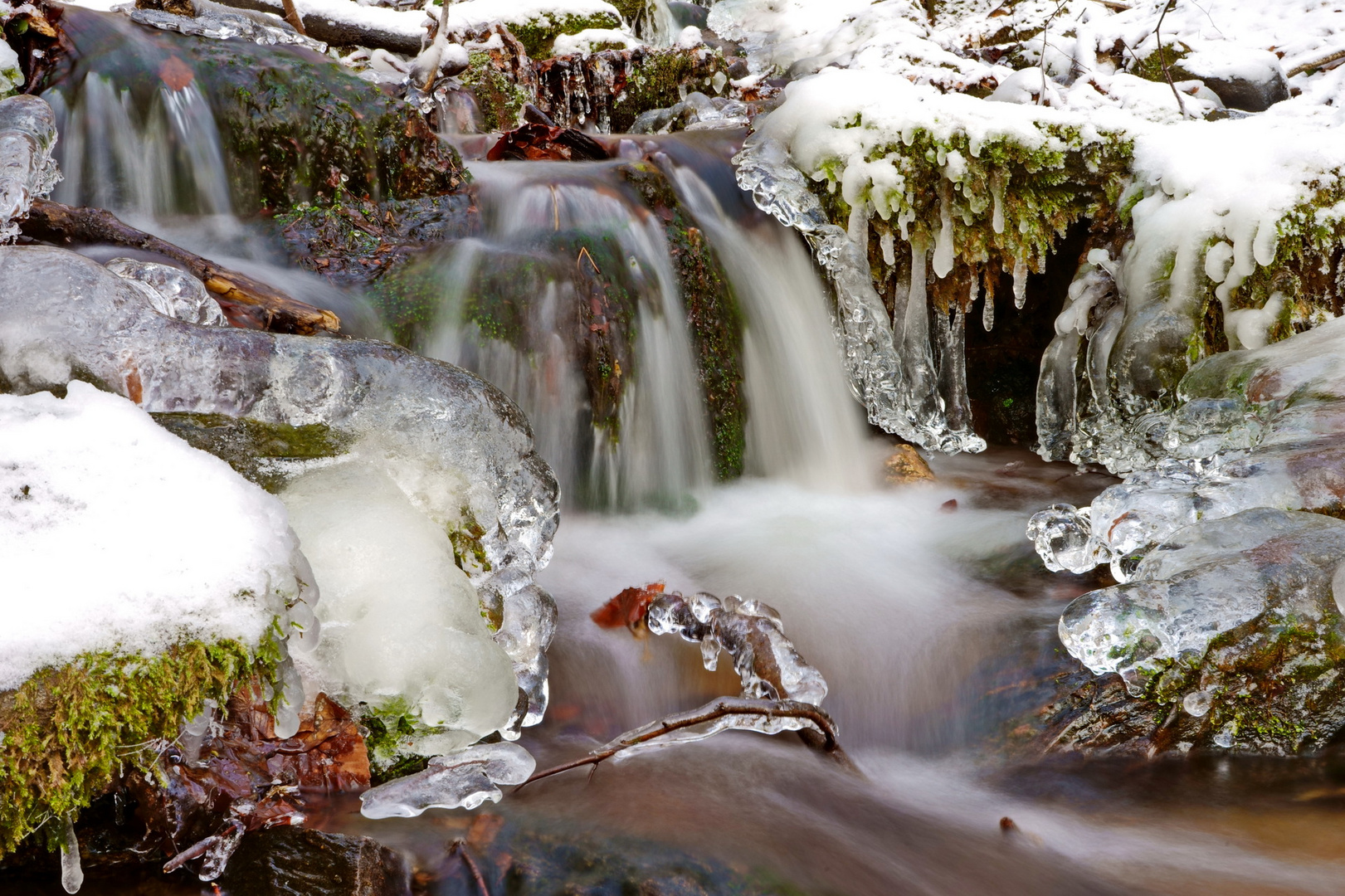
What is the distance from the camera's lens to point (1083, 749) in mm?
2482

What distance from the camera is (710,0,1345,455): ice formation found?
14.0ft

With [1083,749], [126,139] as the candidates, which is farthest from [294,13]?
[1083,749]

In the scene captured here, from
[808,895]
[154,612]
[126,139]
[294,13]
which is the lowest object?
[808,895]

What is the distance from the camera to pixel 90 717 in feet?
4.68

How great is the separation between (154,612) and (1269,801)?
2.48m

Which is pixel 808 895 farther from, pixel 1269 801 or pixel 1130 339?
pixel 1130 339

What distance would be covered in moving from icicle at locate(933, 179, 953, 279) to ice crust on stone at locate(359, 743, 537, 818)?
362 centimetres

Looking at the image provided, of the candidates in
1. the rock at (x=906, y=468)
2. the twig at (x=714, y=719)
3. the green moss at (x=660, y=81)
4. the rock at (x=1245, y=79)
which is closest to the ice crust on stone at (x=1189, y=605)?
the twig at (x=714, y=719)

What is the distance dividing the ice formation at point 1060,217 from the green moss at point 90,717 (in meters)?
4.01

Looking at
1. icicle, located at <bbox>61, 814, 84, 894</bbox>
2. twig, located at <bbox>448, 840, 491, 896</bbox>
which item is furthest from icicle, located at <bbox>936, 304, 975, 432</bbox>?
icicle, located at <bbox>61, 814, 84, 894</bbox>

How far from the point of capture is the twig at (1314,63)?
7855 millimetres

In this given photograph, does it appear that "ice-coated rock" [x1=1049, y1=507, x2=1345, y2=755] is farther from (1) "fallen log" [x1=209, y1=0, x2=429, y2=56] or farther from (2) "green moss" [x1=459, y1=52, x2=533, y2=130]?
(1) "fallen log" [x1=209, y1=0, x2=429, y2=56]

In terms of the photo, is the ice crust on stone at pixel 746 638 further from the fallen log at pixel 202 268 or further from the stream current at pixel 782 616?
the fallen log at pixel 202 268

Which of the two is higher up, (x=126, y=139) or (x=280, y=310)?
(x=126, y=139)
